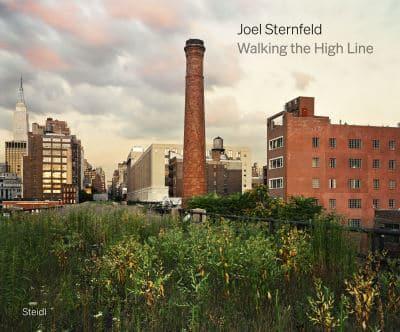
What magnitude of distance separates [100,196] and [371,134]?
438 ft

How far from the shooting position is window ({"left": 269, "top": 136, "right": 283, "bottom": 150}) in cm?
5247

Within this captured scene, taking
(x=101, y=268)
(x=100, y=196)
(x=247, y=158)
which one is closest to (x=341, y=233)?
(x=101, y=268)

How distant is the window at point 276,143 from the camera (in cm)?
5247

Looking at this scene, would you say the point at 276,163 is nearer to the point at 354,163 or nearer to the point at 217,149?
the point at 354,163

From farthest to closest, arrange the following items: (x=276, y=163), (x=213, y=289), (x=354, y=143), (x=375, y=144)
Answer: (x=375, y=144)
(x=354, y=143)
(x=276, y=163)
(x=213, y=289)

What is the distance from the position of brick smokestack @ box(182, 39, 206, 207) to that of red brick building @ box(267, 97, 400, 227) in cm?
1761

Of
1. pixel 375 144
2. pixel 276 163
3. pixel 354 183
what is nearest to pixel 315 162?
pixel 276 163

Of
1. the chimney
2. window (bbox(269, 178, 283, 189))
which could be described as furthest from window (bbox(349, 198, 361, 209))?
the chimney

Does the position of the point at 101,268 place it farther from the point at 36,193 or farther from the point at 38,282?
the point at 36,193

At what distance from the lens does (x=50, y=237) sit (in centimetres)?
Answer: 934

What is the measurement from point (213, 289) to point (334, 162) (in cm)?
5072

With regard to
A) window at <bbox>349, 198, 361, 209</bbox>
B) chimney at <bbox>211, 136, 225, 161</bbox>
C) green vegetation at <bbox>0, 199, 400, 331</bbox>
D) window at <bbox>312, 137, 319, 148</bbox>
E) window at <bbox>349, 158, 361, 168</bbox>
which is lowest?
window at <bbox>349, 198, 361, 209</bbox>

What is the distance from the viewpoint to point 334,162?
52531 mm

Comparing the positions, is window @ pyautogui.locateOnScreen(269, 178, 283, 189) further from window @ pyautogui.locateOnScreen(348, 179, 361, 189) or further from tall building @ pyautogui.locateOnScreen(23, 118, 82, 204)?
tall building @ pyautogui.locateOnScreen(23, 118, 82, 204)
